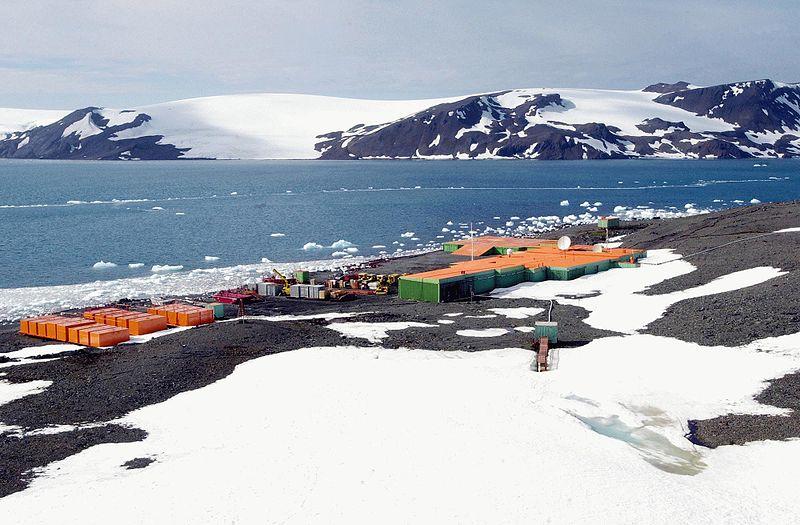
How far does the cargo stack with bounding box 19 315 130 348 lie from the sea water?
41.8 ft

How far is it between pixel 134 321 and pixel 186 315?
2.93 m

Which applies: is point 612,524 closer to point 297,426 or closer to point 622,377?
point 297,426

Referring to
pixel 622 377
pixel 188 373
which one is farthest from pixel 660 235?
pixel 188 373

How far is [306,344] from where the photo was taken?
36031 millimetres

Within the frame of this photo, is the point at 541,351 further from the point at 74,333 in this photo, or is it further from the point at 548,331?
the point at 74,333

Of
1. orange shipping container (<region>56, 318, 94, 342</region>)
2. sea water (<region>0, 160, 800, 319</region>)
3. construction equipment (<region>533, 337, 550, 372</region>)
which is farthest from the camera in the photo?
sea water (<region>0, 160, 800, 319</region>)

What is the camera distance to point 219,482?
1983 centimetres

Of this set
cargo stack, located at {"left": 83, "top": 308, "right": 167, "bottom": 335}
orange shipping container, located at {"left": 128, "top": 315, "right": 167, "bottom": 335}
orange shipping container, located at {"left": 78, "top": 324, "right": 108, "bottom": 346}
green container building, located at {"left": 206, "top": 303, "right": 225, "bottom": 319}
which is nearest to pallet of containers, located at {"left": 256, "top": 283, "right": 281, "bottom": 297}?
green container building, located at {"left": 206, "top": 303, "right": 225, "bottom": 319}

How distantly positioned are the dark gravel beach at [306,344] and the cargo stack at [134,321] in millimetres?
2298

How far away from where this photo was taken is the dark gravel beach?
24484 mm

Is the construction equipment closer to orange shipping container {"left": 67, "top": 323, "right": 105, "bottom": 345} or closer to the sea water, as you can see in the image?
orange shipping container {"left": 67, "top": 323, "right": 105, "bottom": 345}

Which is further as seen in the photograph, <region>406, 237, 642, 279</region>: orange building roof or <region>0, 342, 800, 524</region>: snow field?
<region>406, 237, 642, 279</region>: orange building roof

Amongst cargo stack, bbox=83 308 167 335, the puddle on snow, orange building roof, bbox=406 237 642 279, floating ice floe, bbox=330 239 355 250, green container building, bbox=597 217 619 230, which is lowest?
the puddle on snow

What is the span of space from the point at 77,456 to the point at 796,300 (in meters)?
33.2
